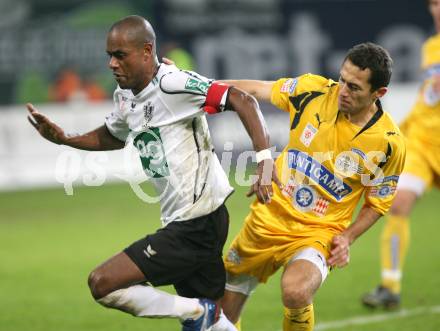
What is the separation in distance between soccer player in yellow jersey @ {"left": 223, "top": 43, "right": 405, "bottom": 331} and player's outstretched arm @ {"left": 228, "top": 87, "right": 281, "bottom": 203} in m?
0.70

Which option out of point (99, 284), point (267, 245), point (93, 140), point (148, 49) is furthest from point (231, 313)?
point (148, 49)

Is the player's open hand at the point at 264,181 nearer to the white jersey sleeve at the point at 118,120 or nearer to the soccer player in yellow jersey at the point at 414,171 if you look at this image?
the white jersey sleeve at the point at 118,120

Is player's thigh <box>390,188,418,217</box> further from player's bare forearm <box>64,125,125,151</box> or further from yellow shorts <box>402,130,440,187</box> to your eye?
player's bare forearm <box>64,125,125,151</box>

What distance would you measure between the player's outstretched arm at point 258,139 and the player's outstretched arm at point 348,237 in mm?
774

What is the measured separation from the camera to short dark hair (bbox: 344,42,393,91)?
5828mm

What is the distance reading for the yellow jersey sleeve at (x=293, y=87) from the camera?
242 inches

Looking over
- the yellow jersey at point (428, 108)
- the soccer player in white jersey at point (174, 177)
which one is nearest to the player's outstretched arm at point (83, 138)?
the soccer player in white jersey at point (174, 177)

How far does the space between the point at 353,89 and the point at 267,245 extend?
4.07 feet

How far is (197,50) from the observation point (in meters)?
18.1

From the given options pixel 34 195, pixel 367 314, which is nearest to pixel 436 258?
pixel 367 314

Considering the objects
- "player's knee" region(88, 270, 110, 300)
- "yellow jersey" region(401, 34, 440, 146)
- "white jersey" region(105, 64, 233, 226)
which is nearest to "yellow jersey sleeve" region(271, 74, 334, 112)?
"white jersey" region(105, 64, 233, 226)

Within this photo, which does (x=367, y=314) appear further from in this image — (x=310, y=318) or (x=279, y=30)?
(x=279, y=30)

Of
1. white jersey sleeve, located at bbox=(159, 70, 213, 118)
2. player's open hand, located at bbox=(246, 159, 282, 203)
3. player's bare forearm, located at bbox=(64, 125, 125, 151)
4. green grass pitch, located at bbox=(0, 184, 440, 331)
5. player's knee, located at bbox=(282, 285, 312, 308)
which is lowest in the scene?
green grass pitch, located at bbox=(0, 184, 440, 331)

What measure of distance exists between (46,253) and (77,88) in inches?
279
